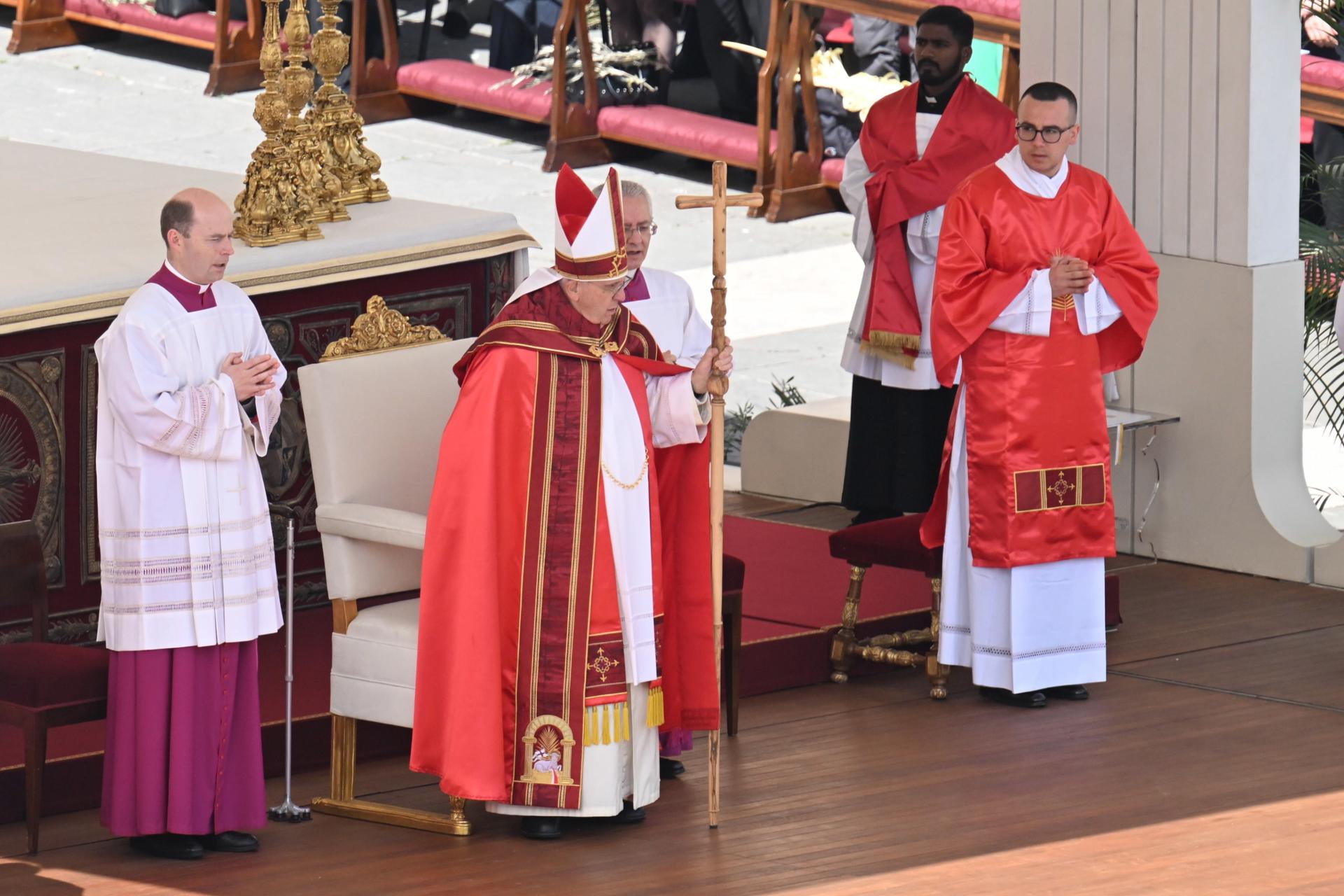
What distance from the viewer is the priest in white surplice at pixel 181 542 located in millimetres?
5098

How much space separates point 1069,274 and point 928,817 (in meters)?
1.52

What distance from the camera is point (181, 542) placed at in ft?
16.9

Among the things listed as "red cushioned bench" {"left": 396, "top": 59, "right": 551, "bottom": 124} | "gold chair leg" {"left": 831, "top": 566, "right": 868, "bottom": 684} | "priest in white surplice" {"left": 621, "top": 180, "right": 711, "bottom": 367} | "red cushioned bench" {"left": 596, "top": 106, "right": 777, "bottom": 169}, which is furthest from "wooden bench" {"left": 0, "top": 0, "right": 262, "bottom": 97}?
"priest in white surplice" {"left": 621, "top": 180, "right": 711, "bottom": 367}

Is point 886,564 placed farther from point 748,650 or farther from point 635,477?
point 635,477

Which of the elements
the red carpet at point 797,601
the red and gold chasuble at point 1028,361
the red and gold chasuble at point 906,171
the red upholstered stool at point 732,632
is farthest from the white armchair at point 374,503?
the red and gold chasuble at point 906,171

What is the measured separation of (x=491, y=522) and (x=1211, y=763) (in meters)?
1.83

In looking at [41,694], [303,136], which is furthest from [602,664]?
[303,136]

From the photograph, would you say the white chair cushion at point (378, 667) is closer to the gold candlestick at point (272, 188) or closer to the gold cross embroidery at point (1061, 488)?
the gold candlestick at point (272, 188)

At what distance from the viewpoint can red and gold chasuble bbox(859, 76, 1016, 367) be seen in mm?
7316

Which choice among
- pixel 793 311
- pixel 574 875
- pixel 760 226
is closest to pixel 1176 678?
pixel 574 875

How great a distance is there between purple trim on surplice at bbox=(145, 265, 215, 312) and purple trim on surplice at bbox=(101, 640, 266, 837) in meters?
0.71

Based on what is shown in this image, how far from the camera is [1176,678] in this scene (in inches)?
259

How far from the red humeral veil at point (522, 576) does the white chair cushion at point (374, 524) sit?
131 millimetres

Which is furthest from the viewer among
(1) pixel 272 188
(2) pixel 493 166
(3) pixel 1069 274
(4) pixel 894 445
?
(2) pixel 493 166
